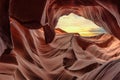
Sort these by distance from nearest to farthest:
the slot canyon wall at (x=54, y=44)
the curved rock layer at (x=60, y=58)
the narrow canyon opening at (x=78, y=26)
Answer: the slot canyon wall at (x=54, y=44), the curved rock layer at (x=60, y=58), the narrow canyon opening at (x=78, y=26)

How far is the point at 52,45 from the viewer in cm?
119

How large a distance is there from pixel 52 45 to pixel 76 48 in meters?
0.15

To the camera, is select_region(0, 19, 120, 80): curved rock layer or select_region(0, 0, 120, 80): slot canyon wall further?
select_region(0, 19, 120, 80): curved rock layer

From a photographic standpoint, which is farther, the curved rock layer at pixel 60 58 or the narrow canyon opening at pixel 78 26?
the narrow canyon opening at pixel 78 26

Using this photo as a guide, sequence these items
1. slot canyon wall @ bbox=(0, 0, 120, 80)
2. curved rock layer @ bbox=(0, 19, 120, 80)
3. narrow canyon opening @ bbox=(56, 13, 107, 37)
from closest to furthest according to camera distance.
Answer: slot canyon wall @ bbox=(0, 0, 120, 80) → curved rock layer @ bbox=(0, 19, 120, 80) → narrow canyon opening @ bbox=(56, 13, 107, 37)

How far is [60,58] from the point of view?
1.15m

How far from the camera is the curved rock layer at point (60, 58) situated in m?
0.75

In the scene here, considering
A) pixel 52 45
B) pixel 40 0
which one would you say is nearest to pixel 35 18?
pixel 40 0

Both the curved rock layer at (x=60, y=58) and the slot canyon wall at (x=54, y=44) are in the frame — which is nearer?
the slot canyon wall at (x=54, y=44)

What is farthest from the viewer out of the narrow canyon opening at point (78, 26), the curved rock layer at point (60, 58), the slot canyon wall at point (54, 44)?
the narrow canyon opening at point (78, 26)

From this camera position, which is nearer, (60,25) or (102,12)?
(102,12)

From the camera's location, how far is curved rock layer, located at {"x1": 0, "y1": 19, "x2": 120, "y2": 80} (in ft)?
2.45

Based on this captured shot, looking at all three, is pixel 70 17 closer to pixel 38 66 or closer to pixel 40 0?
pixel 38 66

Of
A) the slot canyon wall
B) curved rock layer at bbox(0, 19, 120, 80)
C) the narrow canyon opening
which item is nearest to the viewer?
the slot canyon wall
